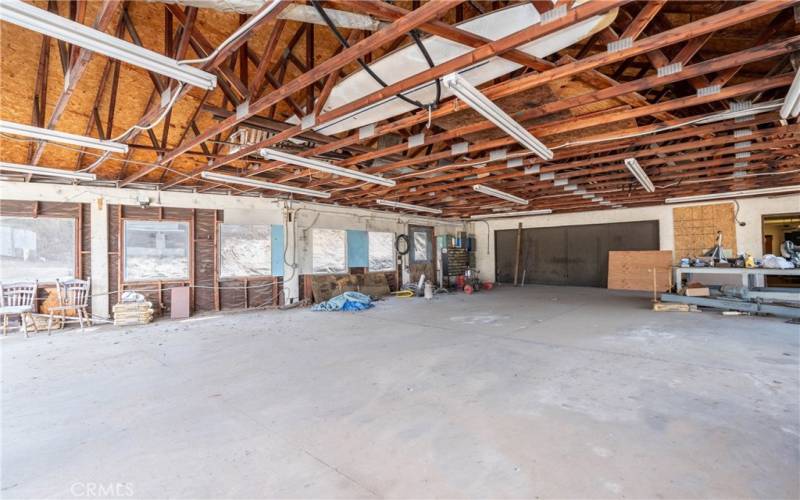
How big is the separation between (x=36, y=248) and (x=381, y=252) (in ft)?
23.4

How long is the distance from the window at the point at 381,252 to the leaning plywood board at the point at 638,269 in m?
A: 6.75

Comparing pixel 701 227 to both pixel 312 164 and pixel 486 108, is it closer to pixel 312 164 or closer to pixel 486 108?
pixel 486 108

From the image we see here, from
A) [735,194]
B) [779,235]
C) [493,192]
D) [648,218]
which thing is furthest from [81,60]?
[779,235]

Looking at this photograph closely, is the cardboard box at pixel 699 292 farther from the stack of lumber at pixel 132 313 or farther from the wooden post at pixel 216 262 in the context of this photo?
the stack of lumber at pixel 132 313

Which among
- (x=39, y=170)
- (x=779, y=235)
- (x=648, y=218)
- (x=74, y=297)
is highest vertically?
(x=39, y=170)

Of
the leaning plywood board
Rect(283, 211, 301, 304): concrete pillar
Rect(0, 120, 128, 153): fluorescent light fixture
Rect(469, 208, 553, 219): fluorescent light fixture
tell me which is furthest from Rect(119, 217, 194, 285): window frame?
the leaning plywood board

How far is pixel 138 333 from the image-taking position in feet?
16.9

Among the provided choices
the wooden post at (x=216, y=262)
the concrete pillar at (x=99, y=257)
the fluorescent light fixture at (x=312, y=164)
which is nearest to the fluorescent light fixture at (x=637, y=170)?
the fluorescent light fixture at (x=312, y=164)

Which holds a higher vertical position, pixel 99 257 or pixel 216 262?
pixel 99 257

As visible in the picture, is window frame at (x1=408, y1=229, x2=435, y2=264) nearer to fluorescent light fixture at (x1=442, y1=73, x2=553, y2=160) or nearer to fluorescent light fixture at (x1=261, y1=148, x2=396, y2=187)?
fluorescent light fixture at (x1=261, y1=148, x2=396, y2=187)

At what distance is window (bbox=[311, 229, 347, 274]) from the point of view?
28.0 feet

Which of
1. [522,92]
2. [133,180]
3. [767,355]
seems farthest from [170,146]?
[767,355]

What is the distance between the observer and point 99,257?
6.09 metres

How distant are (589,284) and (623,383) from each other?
29.7ft
